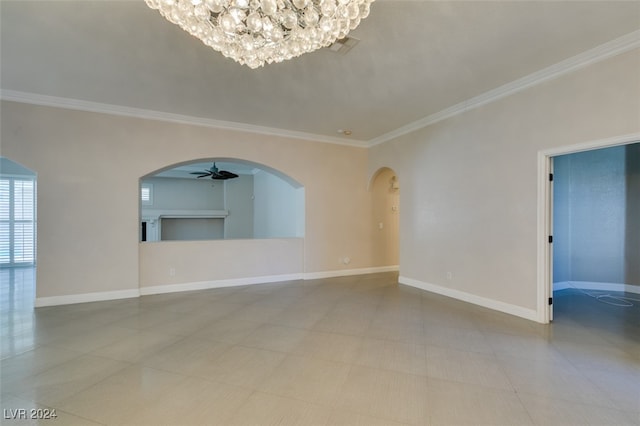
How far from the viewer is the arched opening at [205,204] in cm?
1001

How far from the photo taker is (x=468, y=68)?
324 centimetres

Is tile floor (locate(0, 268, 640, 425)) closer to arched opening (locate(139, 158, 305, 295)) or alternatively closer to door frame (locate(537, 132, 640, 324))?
door frame (locate(537, 132, 640, 324))

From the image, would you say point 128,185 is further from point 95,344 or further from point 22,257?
point 22,257

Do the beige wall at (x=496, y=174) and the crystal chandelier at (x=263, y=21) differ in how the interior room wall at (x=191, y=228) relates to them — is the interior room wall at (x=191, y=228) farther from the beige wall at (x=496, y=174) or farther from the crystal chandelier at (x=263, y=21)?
the crystal chandelier at (x=263, y=21)

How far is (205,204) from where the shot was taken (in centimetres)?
1109

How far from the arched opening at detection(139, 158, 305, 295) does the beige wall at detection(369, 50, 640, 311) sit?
2.34 meters

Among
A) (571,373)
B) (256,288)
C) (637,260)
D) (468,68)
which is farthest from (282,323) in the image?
(637,260)

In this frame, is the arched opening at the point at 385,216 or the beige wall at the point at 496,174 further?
the arched opening at the point at 385,216

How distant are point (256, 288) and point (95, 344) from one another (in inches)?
99.8

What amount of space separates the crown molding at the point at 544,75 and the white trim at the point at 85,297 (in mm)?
5533

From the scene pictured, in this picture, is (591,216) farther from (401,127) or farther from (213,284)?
(213,284)

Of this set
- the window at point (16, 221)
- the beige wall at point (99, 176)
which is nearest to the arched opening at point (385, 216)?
the beige wall at point (99, 176)

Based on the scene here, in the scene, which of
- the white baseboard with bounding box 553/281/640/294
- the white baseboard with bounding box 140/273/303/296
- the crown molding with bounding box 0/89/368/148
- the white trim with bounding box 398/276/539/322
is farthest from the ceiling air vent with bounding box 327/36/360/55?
the white baseboard with bounding box 553/281/640/294

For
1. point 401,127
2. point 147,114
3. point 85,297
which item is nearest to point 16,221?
point 85,297
